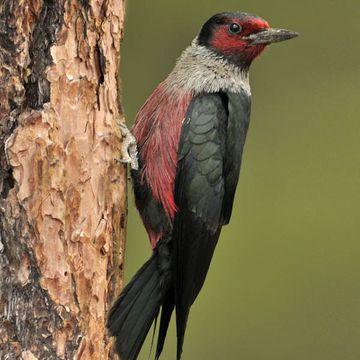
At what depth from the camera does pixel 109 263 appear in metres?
3.14

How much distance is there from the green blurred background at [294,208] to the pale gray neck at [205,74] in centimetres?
129

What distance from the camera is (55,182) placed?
9.57 ft

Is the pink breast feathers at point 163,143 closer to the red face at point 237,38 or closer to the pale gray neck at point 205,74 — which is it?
the pale gray neck at point 205,74

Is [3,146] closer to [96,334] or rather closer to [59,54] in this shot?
[59,54]

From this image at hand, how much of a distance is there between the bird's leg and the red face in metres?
0.73

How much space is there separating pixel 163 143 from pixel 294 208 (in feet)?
7.20

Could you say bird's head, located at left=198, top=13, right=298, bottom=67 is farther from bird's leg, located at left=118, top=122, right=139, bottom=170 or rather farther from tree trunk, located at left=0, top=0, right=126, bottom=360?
tree trunk, located at left=0, top=0, right=126, bottom=360

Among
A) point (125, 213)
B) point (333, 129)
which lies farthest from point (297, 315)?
point (125, 213)

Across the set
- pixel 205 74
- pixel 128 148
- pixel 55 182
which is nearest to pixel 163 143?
pixel 128 148

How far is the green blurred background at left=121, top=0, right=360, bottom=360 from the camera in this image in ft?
17.6

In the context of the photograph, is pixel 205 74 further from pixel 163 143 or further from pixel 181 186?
pixel 181 186

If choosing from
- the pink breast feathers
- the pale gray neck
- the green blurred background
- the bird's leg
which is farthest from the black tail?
the green blurred background

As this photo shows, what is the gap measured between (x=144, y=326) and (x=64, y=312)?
1.71 ft

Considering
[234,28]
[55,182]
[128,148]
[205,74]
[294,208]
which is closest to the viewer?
[55,182]
